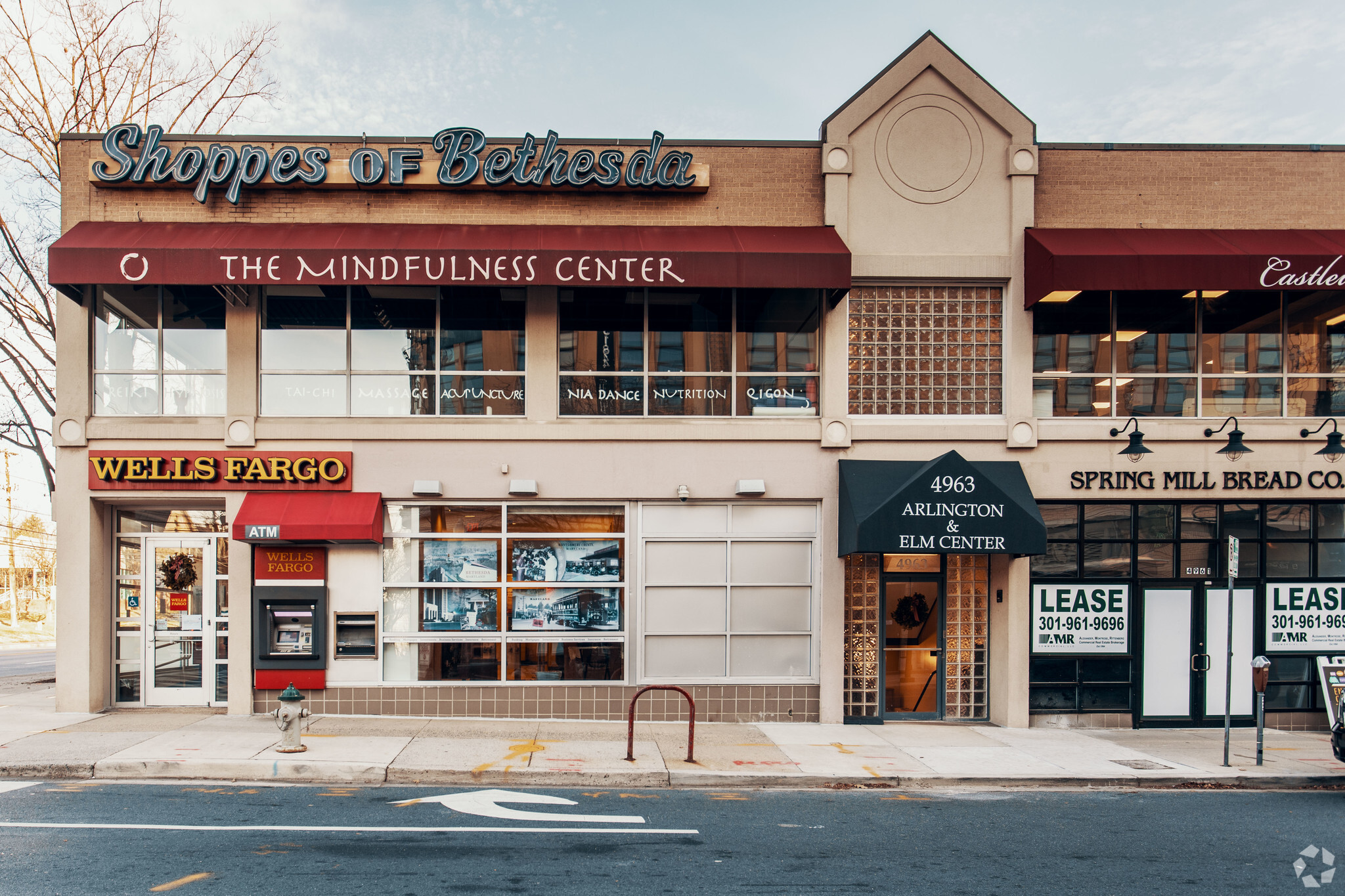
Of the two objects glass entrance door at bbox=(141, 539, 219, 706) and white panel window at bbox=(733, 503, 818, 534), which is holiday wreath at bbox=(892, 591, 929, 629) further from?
glass entrance door at bbox=(141, 539, 219, 706)

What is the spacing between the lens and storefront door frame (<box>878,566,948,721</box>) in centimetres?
1167

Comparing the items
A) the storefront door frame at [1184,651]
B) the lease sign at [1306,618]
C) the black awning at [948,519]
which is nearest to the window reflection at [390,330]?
the black awning at [948,519]

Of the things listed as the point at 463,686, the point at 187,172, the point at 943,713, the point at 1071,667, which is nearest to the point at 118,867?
the point at 463,686

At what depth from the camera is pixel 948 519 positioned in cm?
1071

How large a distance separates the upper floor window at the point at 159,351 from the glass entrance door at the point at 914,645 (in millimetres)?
10545

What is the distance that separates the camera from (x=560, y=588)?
11469 millimetres

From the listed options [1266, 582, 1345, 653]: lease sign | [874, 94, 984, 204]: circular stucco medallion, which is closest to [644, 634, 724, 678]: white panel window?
[874, 94, 984, 204]: circular stucco medallion

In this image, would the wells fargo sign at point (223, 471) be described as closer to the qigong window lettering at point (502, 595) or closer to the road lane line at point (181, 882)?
the qigong window lettering at point (502, 595)

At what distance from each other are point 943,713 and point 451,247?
10028 mm

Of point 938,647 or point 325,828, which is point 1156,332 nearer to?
point 938,647

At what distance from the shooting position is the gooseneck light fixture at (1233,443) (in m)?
10.5

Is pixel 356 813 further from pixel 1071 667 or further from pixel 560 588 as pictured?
pixel 1071 667

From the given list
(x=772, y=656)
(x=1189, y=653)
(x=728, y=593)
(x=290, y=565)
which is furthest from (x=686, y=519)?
(x=1189, y=653)

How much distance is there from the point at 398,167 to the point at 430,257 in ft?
6.25
